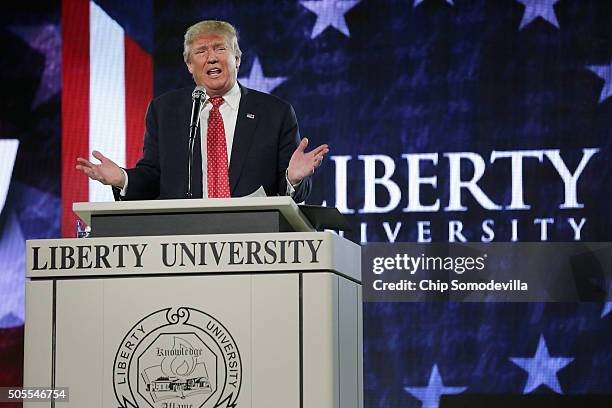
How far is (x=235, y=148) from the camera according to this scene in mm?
2748

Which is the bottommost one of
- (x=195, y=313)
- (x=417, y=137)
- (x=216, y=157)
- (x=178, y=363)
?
(x=178, y=363)

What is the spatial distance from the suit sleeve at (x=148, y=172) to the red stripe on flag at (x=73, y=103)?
2392 mm

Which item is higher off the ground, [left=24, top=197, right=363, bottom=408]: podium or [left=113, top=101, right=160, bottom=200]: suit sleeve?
[left=113, top=101, right=160, bottom=200]: suit sleeve

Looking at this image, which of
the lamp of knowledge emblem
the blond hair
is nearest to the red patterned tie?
the blond hair

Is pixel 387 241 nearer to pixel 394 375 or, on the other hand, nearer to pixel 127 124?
pixel 394 375

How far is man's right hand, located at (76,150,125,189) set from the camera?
237 centimetres

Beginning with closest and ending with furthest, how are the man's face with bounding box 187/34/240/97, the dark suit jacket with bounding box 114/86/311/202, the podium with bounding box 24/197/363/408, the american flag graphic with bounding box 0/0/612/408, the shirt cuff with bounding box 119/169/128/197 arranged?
the podium with bounding box 24/197/363/408 → the shirt cuff with bounding box 119/169/128/197 → the dark suit jacket with bounding box 114/86/311/202 → the man's face with bounding box 187/34/240/97 → the american flag graphic with bounding box 0/0/612/408

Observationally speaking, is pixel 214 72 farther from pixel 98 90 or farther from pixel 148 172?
pixel 98 90

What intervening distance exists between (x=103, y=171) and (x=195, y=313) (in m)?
0.56

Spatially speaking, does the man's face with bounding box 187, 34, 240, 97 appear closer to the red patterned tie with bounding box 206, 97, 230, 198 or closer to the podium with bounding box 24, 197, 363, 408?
the red patterned tie with bounding box 206, 97, 230, 198

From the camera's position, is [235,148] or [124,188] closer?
[124,188]

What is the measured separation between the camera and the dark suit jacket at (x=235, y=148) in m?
2.71

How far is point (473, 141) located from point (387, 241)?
0.65 m

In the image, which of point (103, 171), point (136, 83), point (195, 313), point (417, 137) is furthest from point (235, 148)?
point (136, 83)
